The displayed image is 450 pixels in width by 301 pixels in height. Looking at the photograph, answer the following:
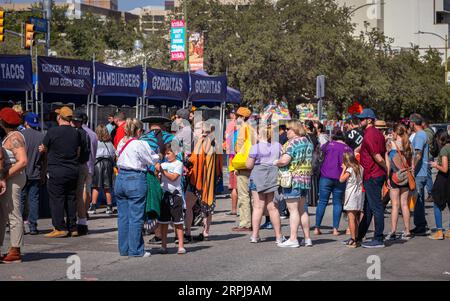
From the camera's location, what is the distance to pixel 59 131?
14570 millimetres

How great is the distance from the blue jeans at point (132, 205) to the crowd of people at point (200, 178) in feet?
0.04

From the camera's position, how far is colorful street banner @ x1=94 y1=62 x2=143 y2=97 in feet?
68.7

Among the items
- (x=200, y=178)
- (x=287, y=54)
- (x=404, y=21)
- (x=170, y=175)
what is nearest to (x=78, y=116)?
(x=200, y=178)

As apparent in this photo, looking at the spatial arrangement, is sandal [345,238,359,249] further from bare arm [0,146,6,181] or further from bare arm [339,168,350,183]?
bare arm [0,146,6,181]

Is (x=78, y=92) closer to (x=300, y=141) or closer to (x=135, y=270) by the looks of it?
(x=300, y=141)

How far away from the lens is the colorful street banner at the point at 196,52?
41.7 metres

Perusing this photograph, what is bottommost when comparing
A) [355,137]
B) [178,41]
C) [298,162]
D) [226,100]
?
[298,162]

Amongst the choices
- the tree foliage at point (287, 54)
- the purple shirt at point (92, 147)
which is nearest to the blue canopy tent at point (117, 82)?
the purple shirt at point (92, 147)

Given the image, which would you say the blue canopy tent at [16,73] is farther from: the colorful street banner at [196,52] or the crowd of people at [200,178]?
the colorful street banner at [196,52]

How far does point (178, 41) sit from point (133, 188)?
29154 millimetres

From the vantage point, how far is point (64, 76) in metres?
19.4

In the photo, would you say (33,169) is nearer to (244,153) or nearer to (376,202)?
(244,153)

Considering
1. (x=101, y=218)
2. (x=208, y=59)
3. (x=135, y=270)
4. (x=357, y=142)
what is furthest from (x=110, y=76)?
(x=208, y=59)

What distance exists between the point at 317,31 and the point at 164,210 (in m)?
36.0
